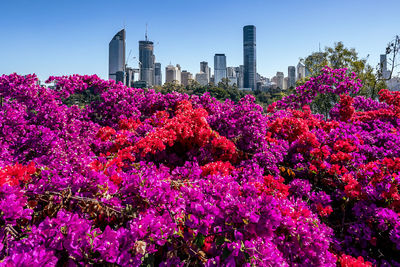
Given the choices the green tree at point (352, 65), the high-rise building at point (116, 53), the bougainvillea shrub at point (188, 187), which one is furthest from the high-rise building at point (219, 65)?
the bougainvillea shrub at point (188, 187)

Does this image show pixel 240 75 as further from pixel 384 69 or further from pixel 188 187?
pixel 188 187

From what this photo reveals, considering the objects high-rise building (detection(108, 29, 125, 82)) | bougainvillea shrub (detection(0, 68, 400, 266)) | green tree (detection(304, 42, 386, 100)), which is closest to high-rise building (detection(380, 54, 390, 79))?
green tree (detection(304, 42, 386, 100))

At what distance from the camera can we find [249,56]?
563ft

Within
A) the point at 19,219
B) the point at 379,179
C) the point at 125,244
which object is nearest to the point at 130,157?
the point at 19,219

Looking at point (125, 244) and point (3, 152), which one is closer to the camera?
point (125, 244)

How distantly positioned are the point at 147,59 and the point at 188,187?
5869 inches

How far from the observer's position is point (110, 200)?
1751 millimetres

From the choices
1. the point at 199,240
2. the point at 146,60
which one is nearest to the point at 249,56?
the point at 146,60

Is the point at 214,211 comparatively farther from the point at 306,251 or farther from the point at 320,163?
the point at 320,163

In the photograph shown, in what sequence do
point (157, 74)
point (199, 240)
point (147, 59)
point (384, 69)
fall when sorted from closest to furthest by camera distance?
1. point (199, 240)
2. point (384, 69)
3. point (147, 59)
4. point (157, 74)

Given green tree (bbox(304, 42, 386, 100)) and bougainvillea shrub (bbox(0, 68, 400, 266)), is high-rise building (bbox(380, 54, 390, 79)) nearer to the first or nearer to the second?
green tree (bbox(304, 42, 386, 100))

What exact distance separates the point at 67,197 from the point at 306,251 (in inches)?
66.9

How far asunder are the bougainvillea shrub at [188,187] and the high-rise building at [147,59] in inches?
5126

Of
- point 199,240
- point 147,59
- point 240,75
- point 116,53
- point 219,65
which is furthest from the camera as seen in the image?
point 219,65
